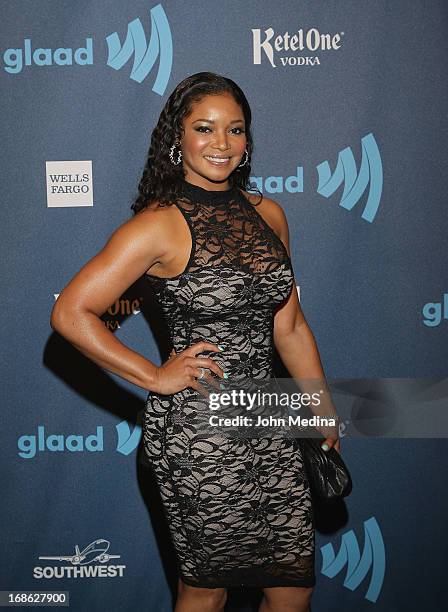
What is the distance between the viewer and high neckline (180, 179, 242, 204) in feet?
6.32

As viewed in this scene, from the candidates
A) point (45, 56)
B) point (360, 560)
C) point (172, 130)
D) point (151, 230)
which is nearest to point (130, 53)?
point (45, 56)

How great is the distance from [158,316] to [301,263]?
535 mm

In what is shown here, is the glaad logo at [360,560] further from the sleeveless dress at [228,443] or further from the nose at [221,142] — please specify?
the nose at [221,142]

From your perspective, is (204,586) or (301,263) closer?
(204,586)

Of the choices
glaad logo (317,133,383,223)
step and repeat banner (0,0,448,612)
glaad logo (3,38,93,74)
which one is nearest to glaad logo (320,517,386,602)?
step and repeat banner (0,0,448,612)

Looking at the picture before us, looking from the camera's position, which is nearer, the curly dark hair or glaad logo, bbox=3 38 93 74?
the curly dark hair

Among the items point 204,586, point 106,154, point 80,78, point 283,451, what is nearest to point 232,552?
point 204,586

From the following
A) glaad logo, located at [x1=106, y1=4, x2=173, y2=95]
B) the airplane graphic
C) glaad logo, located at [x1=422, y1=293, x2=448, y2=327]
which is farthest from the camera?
the airplane graphic

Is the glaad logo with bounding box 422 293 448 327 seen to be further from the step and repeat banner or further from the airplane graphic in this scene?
the airplane graphic

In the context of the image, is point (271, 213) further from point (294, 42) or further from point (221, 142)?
point (294, 42)

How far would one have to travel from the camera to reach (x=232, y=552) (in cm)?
196

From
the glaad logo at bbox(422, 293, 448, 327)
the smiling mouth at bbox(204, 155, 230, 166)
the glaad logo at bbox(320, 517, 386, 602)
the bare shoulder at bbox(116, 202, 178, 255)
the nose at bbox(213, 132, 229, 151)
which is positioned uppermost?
the nose at bbox(213, 132, 229, 151)

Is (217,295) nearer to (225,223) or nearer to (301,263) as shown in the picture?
(225,223)

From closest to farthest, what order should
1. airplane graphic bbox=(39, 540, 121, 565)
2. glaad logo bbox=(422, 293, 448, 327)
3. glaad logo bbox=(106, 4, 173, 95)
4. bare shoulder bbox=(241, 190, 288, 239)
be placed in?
1. bare shoulder bbox=(241, 190, 288, 239)
2. glaad logo bbox=(106, 4, 173, 95)
3. glaad logo bbox=(422, 293, 448, 327)
4. airplane graphic bbox=(39, 540, 121, 565)
